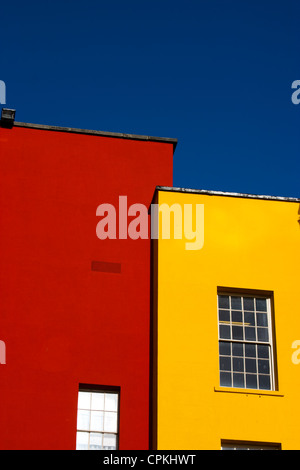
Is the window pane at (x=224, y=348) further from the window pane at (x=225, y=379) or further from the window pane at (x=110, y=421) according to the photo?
the window pane at (x=110, y=421)

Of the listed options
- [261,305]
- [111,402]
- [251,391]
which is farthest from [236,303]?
[111,402]

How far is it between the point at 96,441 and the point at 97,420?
0.49m

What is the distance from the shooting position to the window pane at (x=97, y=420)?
20078 millimetres

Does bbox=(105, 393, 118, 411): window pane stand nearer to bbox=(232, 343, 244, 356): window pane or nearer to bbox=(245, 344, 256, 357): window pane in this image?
bbox=(232, 343, 244, 356): window pane

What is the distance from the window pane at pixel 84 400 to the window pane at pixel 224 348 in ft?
10.8

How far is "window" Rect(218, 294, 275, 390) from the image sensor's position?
806 inches

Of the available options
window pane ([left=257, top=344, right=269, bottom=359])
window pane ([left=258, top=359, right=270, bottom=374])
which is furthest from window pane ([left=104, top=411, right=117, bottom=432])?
window pane ([left=257, top=344, right=269, bottom=359])

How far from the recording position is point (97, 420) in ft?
66.2

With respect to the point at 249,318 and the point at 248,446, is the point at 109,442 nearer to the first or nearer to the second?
the point at 248,446

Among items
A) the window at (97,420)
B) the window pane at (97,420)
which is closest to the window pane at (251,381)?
the window at (97,420)

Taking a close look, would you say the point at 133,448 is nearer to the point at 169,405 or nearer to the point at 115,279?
the point at 169,405

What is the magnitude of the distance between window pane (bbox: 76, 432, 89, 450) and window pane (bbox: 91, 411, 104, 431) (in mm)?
237
